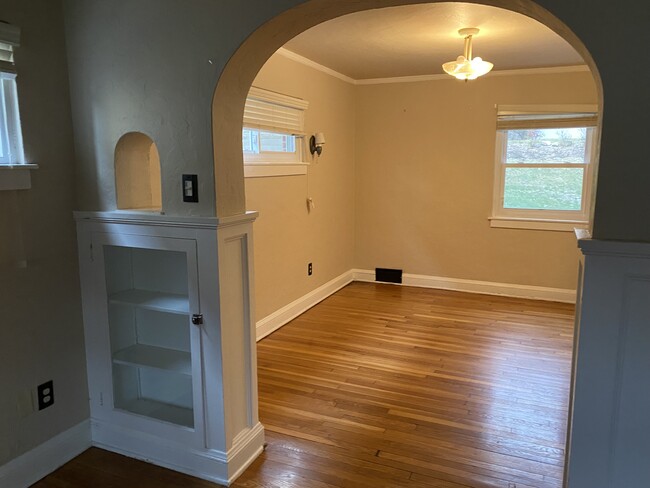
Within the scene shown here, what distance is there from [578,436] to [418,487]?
0.81 meters

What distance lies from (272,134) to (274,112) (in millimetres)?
191

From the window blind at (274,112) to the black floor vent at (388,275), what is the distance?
2.10m

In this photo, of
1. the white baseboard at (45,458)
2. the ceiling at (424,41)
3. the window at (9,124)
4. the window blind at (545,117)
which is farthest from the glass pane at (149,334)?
the window blind at (545,117)

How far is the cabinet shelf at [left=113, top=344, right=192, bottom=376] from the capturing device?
2270mm

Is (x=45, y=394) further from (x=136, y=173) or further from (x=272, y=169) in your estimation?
(x=272, y=169)

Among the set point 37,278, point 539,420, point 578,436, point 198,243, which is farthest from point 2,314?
point 539,420

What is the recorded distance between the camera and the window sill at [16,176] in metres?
1.94

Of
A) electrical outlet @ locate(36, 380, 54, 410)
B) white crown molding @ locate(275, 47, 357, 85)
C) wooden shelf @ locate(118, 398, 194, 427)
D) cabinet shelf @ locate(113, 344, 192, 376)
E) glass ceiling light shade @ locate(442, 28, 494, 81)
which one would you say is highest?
white crown molding @ locate(275, 47, 357, 85)

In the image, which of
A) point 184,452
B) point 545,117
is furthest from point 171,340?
point 545,117

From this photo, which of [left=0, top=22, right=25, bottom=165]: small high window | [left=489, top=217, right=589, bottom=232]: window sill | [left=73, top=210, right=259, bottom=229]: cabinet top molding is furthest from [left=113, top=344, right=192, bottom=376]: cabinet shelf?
[left=489, top=217, right=589, bottom=232]: window sill

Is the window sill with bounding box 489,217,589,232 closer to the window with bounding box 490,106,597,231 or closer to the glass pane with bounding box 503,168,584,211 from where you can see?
the window with bounding box 490,106,597,231

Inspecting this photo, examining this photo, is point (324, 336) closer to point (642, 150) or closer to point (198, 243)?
point (198, 243)

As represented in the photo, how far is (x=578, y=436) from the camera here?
62.5 inches

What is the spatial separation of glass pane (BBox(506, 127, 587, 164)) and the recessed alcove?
385 centimetres
